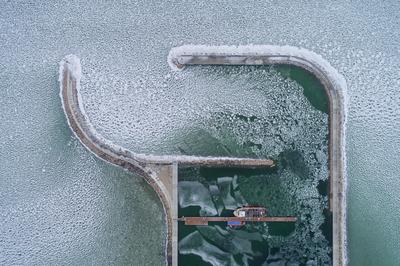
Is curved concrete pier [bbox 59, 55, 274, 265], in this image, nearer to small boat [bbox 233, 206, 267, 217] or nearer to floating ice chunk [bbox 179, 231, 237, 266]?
floating ice chunk [bbox 179, 231, 237, 266]

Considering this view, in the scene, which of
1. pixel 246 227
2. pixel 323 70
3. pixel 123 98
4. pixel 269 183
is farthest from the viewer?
pixel 123 98

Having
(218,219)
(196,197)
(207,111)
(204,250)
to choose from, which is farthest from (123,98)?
(204,250)

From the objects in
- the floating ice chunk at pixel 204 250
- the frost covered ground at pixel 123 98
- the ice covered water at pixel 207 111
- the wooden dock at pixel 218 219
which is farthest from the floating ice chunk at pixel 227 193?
the frost covered ground at pixel 123 98

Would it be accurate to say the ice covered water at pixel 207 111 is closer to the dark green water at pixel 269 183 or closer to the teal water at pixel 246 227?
the dark green water at pixel 269 183

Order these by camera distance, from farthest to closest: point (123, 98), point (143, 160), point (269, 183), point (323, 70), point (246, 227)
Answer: point (123, 98) → point (323, 70) → point (269, 183) → point (246, 227) → point (143, 160)

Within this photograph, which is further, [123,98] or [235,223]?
[123,98]

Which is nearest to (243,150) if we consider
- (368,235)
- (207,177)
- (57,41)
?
(207,177)

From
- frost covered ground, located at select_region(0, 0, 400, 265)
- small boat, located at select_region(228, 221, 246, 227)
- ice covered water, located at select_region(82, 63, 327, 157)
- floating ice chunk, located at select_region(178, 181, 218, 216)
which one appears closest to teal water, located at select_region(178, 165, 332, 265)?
floating ice chunk, located at select_region(178, 181, 218, 216)

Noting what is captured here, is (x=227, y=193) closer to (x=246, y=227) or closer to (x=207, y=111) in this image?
(x=246, y=227)
